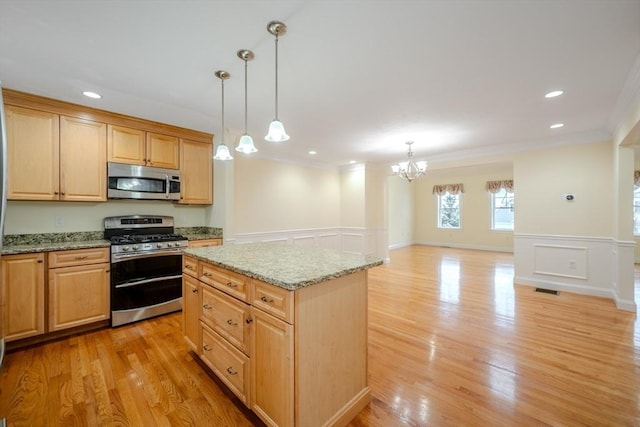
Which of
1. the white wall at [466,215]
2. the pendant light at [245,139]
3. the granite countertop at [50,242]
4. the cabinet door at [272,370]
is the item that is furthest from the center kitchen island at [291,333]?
the white wall at [466,215]

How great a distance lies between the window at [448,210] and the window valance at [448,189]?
13 centimetres

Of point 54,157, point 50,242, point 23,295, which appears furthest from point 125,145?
point 23,295

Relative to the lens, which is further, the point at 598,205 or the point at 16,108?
the point at 598,205

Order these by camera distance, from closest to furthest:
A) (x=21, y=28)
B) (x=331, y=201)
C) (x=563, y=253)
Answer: (x=21, y=28) → (x=563, y=253) → (x=331, y=201)

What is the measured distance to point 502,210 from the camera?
27.4ft

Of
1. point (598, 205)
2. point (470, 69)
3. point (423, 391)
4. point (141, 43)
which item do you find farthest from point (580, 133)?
point (141, 43)

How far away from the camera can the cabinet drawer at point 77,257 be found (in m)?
2.73

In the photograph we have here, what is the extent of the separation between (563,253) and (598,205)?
0.84 meters

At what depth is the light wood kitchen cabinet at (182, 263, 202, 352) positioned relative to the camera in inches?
90.7

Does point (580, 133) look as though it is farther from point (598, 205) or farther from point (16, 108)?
point (16, 108)

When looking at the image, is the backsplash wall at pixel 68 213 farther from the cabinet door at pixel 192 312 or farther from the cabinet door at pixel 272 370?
the cabinet door at pixel 272 370

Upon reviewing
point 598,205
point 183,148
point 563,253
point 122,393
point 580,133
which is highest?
point 580,133

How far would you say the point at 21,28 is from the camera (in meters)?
1.81

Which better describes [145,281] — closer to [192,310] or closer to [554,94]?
[192,310]
